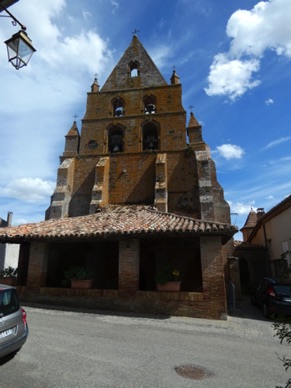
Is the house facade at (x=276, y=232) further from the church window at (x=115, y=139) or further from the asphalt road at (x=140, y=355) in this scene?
the church window at (x=115, y=139)

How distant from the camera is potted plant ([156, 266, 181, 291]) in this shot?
32.7 feet

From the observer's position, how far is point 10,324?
15.6 ft

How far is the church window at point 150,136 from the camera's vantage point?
72.4ft

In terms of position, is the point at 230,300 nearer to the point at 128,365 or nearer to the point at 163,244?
the point at 163,244

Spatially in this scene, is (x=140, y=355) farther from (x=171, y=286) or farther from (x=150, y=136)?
(x=150, y=136)

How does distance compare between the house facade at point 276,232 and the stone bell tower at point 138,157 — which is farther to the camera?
the stone bell tower at point 138,157

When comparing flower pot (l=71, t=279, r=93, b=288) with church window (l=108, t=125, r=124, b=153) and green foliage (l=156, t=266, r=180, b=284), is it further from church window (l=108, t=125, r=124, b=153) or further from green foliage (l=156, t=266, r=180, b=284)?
church window (l=108, t=125, r=124, b=153)

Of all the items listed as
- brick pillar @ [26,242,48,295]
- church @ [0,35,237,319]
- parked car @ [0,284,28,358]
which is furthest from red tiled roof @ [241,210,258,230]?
parked car @ [0,284,28,358]

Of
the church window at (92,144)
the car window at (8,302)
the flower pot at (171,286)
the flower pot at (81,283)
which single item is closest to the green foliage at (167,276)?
the flower pot at (171,286)

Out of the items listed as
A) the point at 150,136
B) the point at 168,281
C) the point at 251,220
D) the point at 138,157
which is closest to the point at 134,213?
the point at 168,281

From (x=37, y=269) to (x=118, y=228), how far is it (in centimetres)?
400

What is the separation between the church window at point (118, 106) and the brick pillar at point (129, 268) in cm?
1554

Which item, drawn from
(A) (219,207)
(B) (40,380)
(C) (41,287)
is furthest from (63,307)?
(A) (219,207)

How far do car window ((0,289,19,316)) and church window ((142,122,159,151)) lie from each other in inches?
703
